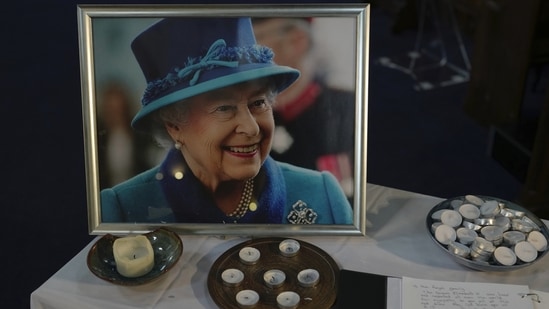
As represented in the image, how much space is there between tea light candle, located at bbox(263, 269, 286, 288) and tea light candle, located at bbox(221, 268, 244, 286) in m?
0.04

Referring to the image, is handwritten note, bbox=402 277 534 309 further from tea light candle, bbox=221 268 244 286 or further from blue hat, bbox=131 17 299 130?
blue hat, bbox=131 17 299 130

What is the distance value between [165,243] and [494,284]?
524 mm

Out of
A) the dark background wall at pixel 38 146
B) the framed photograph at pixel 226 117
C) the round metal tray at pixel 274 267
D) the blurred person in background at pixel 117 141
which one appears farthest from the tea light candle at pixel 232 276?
the dark background wall at pixel 38 146

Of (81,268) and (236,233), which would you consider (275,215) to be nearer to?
(236,233)

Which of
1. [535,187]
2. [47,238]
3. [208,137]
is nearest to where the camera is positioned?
[208,137]

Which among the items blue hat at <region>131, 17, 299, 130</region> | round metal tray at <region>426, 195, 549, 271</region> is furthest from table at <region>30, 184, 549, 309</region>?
blue hat at <region>131, 17, 299, 130</region>

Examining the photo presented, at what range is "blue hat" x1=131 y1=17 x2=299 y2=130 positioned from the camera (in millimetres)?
1052

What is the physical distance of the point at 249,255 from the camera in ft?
3.40

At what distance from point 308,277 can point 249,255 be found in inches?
4.2

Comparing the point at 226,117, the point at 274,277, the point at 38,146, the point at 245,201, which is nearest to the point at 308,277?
the point at 274,277

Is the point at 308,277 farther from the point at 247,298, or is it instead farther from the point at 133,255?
the point at 133,255

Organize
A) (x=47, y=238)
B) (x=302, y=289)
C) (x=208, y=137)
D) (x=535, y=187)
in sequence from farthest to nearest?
(x=535, y=187), (x=47, y=238), (x=208, y=137), (x=302, y=289)

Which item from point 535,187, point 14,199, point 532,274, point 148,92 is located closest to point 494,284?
point 532,274

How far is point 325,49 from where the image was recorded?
1053 millimetres
